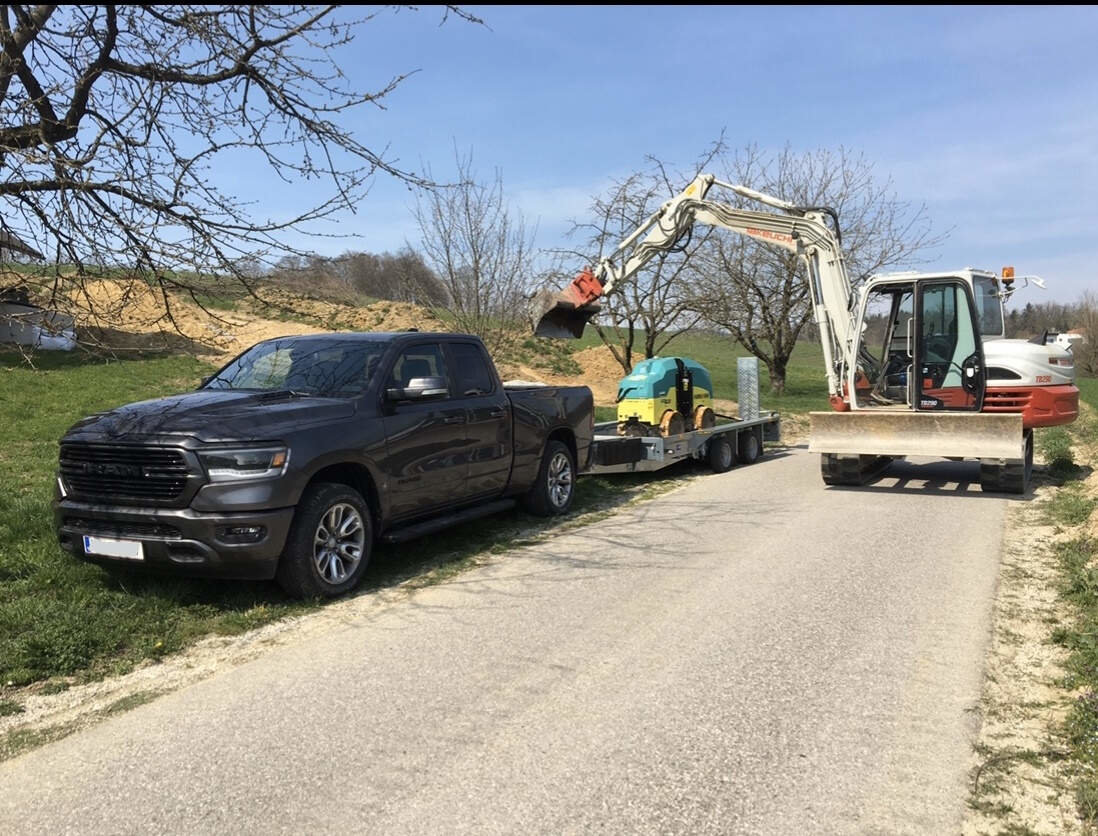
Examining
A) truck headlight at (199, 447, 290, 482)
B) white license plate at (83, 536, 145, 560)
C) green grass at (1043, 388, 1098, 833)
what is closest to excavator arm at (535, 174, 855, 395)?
green grass at (1043, 388, 1098, 833)

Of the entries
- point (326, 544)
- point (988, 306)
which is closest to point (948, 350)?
point (988, 306)

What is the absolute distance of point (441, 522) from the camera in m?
7.02

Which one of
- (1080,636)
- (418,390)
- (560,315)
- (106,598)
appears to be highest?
(560,315)

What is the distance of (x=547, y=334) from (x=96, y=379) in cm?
1394

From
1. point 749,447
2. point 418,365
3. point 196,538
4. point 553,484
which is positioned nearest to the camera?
point 196,538

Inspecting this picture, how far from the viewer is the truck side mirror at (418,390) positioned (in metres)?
6.52

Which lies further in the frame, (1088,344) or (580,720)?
(1088,344)

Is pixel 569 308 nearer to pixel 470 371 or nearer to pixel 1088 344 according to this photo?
pixel 470 371

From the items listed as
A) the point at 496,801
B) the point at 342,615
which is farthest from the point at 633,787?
the point at 342,615

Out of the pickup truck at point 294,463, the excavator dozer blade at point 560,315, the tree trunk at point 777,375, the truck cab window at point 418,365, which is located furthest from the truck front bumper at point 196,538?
the tree trunk at point 777,375

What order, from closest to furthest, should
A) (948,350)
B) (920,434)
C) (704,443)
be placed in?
(920,434), (948,350), (704,443)

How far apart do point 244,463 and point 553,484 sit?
4185 millimetres

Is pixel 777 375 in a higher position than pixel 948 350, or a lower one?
lower

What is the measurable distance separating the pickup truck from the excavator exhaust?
482cm
